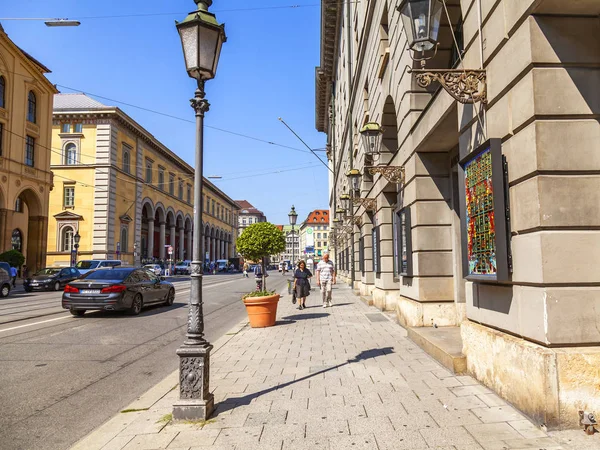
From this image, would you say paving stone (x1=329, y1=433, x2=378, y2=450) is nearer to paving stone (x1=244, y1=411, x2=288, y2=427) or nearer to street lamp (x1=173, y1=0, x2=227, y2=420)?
paving stone (x1=244, y1=411, x2=288, y2=427)

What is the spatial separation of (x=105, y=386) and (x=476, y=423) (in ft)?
15.2

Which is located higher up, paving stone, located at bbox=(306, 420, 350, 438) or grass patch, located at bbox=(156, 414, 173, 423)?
paving stone, located at bbox=(306, 420, 350, 438)

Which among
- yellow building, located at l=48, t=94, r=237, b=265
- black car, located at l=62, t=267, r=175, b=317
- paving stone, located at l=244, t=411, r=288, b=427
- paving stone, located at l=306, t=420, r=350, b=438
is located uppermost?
yellow building, located at l=48, t=94, r=237, b=265

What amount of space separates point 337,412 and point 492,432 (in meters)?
1.45

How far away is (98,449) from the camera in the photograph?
383cm

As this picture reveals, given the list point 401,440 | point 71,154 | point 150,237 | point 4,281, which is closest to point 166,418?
point 401,440

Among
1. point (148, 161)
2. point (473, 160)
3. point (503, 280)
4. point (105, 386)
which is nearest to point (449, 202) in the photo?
point (473, 160)

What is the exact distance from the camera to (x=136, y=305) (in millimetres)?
13758

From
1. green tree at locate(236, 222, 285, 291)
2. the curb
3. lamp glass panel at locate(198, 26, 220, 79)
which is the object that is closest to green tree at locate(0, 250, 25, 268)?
green tree at locate(236, 222, 285, 291)

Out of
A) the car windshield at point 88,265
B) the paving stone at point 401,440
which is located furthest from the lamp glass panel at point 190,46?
the car windshield at point 88,265

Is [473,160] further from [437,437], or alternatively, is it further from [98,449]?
[98,449]

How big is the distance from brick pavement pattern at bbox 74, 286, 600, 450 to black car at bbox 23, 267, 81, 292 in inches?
835

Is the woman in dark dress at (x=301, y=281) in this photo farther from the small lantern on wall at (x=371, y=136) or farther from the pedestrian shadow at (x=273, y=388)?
the pedestrian shadow at (x=273, y=388)

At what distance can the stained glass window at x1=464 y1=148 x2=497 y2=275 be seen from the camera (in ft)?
16.4
